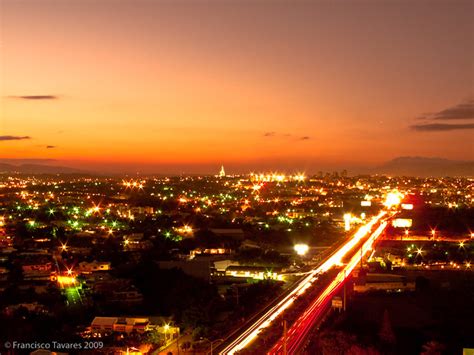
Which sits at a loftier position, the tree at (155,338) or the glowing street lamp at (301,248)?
the glowing street lamp at (301,248)

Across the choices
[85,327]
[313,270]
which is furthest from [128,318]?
[313,270]

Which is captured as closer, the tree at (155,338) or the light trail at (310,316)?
the light trail at (310,316)

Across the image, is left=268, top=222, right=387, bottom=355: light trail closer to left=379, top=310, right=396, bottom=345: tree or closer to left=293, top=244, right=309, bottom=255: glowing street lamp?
left=379, top=310, right=396, bottom=345: tree

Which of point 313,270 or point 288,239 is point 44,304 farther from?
point 288,239

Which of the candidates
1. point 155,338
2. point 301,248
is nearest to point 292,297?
point 155,338

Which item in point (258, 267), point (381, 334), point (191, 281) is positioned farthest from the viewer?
point (258, 267)

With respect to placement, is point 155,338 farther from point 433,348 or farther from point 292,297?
point 433,348

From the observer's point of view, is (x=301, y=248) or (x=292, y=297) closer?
(x=292, y=297)

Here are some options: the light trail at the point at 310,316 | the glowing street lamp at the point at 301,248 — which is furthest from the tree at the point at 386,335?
the glowing street lamp at the point at 301,248

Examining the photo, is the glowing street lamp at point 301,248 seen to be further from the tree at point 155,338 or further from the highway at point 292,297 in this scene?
the tree at point 155,338

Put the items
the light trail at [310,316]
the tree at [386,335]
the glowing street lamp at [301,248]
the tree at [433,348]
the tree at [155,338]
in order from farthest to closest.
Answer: the glowing street lamp at [301,248]
the tree at [155,338]
the tree at [386,335]
the light trail at [310,316]
the tree at [433,348]

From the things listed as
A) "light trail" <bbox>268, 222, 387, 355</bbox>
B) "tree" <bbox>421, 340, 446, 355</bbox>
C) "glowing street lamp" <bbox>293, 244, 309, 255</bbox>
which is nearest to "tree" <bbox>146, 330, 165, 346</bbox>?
"light trail" <bbox>268, 222, 387, 355</bbox>
